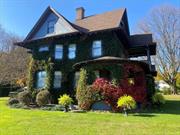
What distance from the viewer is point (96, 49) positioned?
23.0 metres

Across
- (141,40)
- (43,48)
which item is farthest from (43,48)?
(141,40)

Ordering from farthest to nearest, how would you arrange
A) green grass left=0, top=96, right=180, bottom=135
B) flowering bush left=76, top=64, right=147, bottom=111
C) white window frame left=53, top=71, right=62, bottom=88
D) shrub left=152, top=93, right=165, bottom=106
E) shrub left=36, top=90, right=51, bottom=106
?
1. white window frame left=53, top=71, right=62, bottom=88
2. shrub left=36, top=90, right=51, bottom=106
3. shrub left=152, top=93, right=165, bottom=106
4. flowering bush left=76, top=64, right=147, bottom=111
5. green grass left=0, top=96, right=180, bottom=135

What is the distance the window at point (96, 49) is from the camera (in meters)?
22.8

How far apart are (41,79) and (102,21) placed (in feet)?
26.1

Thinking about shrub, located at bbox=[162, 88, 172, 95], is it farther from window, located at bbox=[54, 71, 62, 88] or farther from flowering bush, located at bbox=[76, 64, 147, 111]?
window, located at bbox=[54, 71, 62, 88]

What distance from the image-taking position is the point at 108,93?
61.1ft

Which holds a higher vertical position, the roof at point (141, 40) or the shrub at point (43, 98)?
the roof at point (141, 40)

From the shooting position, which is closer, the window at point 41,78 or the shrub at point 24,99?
the shrub at point 24,99

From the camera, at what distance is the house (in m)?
22.5

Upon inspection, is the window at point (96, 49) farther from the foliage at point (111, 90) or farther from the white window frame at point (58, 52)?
the foliage at point (111, 90)

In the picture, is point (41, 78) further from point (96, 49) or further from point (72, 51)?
point (96, 49)

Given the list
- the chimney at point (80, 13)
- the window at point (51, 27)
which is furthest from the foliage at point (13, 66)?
the window at point (51, 27)

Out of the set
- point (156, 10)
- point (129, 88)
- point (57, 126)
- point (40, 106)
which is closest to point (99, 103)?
point (129, 88)

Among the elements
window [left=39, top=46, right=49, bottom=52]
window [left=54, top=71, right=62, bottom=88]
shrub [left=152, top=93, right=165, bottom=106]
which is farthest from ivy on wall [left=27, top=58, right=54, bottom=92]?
shrub [left=152, top=93, right=165, bottom=106]
